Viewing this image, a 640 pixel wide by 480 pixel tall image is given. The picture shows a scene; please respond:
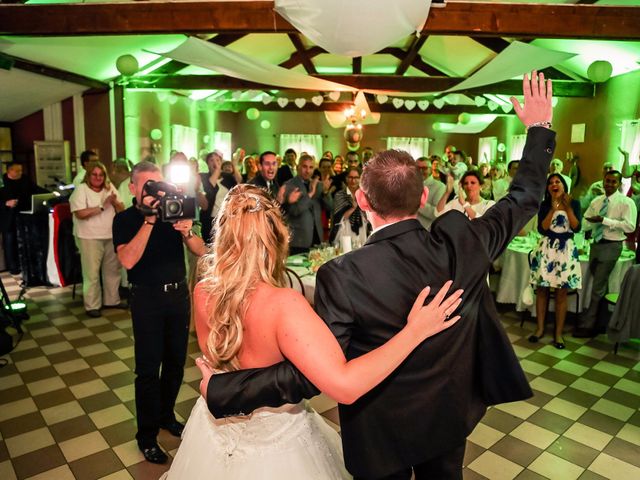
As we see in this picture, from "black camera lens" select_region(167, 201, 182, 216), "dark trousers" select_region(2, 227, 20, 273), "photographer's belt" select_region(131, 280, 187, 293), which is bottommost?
"dark trousers" select_region(2, 227, 20, 273)

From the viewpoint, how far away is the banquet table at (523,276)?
4254mm

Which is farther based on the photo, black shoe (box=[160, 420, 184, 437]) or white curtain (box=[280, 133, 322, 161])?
white curtain (box=[280, 133, 322, 161])

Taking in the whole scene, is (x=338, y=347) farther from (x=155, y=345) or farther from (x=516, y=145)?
(x=516, y=145)

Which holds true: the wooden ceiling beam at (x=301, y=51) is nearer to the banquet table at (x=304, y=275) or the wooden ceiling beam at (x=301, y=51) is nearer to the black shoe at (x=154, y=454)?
the banquet table at (x=304, y=275)

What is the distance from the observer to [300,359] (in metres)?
1.05

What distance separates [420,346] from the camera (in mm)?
1226

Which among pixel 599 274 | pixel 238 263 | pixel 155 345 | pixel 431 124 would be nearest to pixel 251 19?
pixel 155 345

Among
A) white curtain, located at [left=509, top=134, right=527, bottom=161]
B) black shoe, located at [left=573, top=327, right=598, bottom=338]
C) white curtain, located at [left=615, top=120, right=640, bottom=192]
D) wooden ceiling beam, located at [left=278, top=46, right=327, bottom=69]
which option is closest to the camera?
black shoe, located at [left=573, top=327, right=598, bottom=338]

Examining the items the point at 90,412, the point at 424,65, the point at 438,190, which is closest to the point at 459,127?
the point at 424,65

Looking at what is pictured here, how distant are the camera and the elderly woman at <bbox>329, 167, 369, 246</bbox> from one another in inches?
75.5

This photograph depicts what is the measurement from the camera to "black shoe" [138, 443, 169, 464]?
7.60 feet

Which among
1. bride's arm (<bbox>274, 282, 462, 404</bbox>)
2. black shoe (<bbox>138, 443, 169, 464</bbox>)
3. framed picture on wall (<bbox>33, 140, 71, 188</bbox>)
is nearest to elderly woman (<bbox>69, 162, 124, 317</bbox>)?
black shoe (<bbox>138, 443, 169, 464</bbox>)

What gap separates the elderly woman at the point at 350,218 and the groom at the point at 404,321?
2.35 m

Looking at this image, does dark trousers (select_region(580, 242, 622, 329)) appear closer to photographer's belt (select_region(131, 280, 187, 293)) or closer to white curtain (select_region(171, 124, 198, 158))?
photographer's belt (select_region(131, 280, 187, 293))
